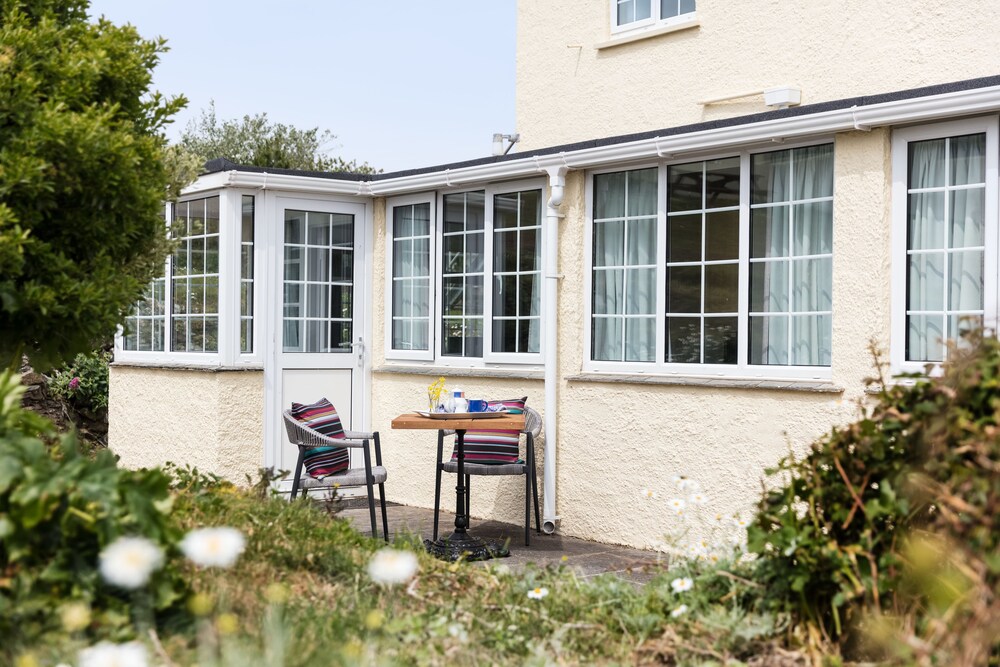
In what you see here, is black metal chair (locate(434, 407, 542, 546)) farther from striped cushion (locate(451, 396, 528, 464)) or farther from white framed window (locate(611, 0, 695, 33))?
white framed window (locate(611, 0, 695, 33))

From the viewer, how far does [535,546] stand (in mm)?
8188

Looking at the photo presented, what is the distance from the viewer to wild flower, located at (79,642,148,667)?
2727 mm

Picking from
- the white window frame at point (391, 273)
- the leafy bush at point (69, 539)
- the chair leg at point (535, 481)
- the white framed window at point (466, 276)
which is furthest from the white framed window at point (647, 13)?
the leafy bush at point (69, 539)

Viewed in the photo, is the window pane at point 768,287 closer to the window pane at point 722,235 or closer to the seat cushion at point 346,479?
the window pane at point 722,235

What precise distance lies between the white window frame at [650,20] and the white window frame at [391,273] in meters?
2.61

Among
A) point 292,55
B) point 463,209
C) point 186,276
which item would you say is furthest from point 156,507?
point 292,55

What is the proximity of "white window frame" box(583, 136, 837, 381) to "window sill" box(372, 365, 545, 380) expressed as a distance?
1.85 feet

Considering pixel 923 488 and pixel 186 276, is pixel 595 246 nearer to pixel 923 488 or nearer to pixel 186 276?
pixel 186 276

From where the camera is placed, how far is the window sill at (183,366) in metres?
9.83

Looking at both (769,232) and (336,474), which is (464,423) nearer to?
(336,474)

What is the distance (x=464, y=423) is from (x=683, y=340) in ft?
5.54

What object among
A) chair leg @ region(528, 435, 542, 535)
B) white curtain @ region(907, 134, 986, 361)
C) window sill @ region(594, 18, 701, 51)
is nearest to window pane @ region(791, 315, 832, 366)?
white curtain @ region(907, 134, 986, 361)

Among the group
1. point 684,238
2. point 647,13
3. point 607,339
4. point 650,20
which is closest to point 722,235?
point 684,238

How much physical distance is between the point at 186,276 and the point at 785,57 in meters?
5.70
